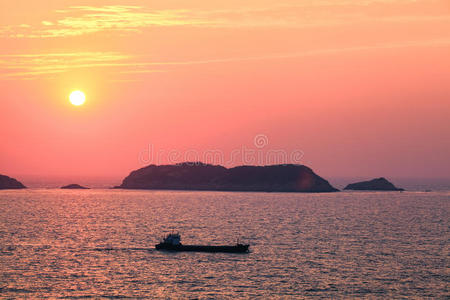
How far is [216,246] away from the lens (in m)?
117

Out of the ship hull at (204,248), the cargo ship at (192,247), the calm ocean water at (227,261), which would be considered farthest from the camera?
the cargo ship at (192,247)

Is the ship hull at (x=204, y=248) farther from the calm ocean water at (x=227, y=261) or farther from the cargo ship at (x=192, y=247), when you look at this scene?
the calm ocean water at (x=227, y=261)

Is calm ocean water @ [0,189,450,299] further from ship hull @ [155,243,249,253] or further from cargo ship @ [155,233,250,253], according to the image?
cargo ship @ [155,233,250,253]

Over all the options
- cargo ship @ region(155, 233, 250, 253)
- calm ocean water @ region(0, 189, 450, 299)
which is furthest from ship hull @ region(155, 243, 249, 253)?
calm ocean water @ region(0, 189, 450, 299)

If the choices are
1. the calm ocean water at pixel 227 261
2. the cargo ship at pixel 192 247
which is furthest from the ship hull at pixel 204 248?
the calm ocean water at pixel 227 261

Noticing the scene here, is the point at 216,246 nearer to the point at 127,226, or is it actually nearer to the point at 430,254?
the point at 430,254

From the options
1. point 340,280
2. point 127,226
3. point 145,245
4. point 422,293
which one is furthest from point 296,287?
point 127,226

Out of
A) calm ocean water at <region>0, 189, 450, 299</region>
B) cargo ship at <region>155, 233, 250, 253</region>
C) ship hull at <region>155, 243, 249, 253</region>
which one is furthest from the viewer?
cargo ship at <region>155, 233, 250, 253</region>

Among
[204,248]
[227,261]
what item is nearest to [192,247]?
[204,248]

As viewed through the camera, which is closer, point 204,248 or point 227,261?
point 227,261

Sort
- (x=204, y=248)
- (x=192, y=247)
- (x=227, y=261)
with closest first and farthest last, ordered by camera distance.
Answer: (x=227, y=261) → (x=204, y=248) → (x=192, y=247)

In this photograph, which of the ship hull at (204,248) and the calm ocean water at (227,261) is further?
the ship hull at (204,248)

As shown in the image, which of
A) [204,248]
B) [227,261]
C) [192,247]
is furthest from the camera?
[192,247]

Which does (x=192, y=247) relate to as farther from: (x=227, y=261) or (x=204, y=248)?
(x=227, y=261)
